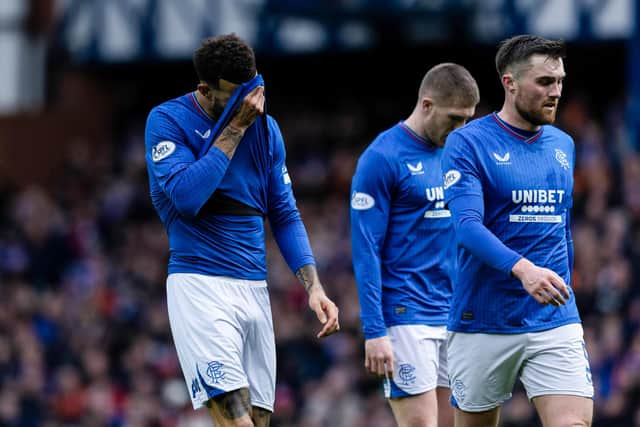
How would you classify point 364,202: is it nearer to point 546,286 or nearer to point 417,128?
point 417,128

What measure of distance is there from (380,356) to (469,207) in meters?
1.25

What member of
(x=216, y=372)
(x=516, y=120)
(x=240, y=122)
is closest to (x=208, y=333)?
(x=216, y=372)

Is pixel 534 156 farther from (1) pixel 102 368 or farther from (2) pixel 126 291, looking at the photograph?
(2) pixel 126 291

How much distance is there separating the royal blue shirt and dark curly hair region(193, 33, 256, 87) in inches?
2.8

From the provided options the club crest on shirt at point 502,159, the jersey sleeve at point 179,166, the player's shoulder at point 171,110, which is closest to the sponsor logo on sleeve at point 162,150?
the jersey sleeve at point 179,166

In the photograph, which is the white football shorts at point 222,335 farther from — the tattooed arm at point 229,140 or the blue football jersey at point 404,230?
the blue football jersey at point 404,230

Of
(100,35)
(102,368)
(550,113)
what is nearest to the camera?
(550,113)

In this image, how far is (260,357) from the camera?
611 cm

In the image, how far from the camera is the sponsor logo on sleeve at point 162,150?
5922 millimetres

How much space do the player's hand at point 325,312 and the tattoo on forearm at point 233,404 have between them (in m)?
0.48

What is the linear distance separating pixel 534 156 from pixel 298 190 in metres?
14.7

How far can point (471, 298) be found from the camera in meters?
6.05

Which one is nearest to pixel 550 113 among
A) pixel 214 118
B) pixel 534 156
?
pixel 534 156

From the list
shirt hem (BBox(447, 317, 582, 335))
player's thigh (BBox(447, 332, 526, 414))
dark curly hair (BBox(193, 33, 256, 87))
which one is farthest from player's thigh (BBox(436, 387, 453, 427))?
dark curly hair (BBox(193, 33, 256, 87))
